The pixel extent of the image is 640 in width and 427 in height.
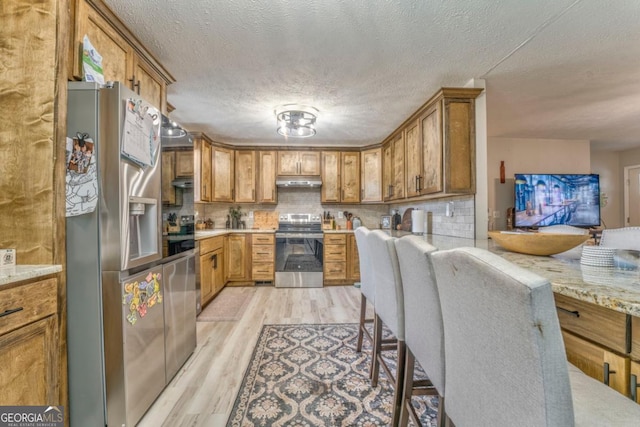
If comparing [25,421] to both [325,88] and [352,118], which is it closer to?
[325,88]

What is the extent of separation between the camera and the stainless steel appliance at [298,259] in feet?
13.4

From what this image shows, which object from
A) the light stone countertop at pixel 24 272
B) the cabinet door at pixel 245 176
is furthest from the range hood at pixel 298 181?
the light stone countertop at pixel 24 272

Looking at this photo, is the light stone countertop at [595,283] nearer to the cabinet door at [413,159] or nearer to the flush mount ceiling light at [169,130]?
the cabinet door at [413,159]

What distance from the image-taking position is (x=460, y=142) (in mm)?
2410

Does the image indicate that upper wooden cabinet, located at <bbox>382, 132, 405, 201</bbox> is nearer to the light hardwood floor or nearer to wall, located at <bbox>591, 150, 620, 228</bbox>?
the light hardwood floor

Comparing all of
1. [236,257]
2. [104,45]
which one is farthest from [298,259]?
[104,45]

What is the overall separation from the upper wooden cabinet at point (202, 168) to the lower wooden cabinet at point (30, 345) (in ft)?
9.31

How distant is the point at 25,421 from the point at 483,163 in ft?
10.7

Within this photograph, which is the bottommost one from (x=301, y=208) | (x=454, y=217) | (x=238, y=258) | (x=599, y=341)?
(x=238, y=258)

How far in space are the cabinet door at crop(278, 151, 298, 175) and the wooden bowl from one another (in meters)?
3.41

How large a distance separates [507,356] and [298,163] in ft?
13.5

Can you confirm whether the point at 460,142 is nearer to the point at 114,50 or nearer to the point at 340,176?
the point at 340,176

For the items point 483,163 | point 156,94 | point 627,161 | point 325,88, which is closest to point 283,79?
point 325,88

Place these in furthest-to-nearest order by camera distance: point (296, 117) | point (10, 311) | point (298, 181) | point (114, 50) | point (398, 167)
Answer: point (298, 181)
point (398, 167)
point (296, 117)
point (114, 50)
point (10, 311)
